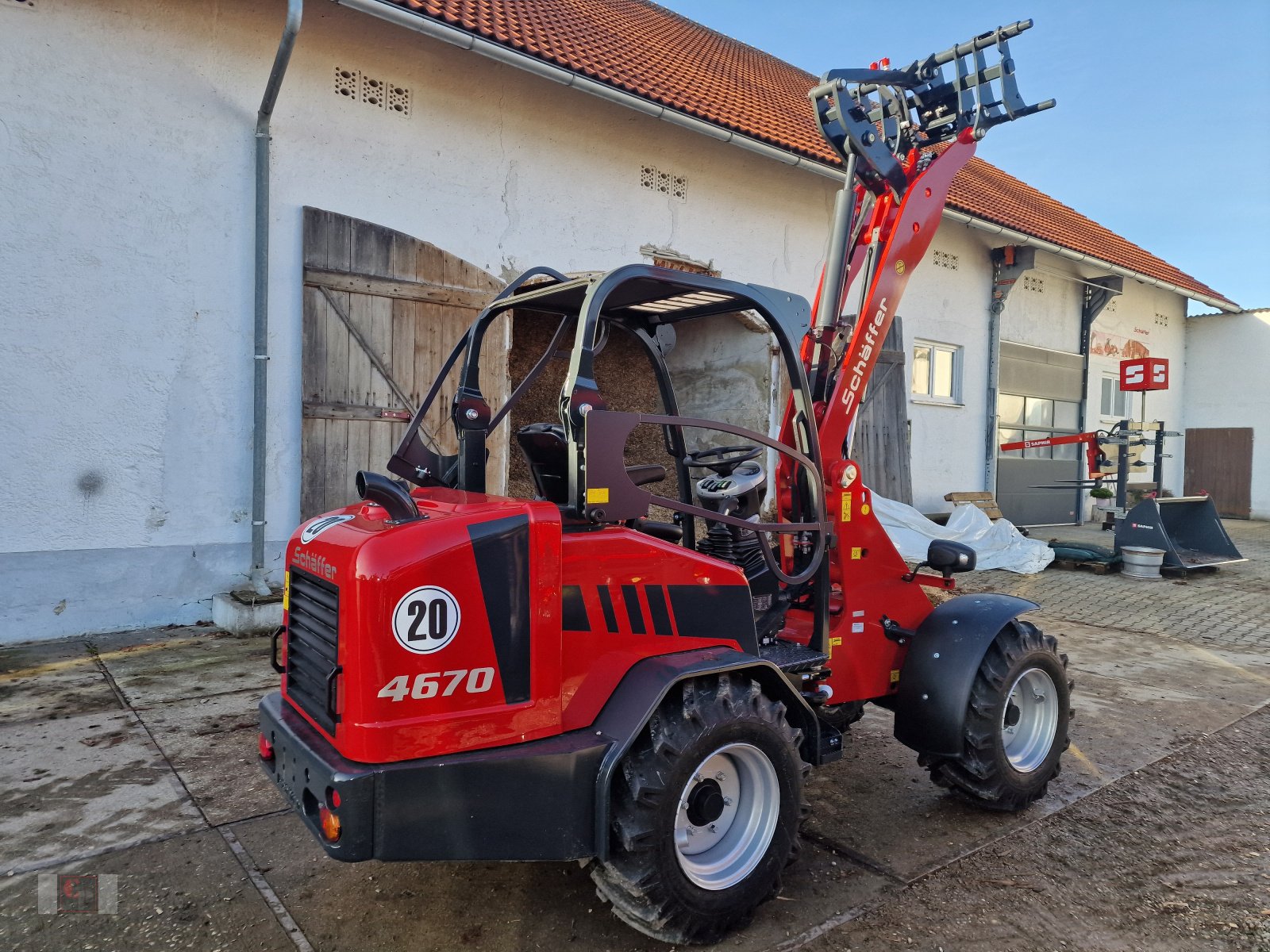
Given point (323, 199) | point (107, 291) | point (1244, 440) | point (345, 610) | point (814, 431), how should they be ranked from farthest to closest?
point (1244, 440) → point (323, 199) → point (107, 291) → point (814, 431) → point (345, 610)

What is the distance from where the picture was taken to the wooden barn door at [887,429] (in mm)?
10682

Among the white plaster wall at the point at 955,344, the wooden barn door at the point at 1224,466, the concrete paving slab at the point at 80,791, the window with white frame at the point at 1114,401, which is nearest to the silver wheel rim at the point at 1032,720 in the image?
the concrete paving slab at the point at 80,791

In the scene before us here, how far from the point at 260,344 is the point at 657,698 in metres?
4.83

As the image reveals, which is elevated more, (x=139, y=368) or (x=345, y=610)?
(x=139, y=368)

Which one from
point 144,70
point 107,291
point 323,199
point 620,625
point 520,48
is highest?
point 520,48

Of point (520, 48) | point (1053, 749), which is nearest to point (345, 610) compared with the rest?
point (1053, 749)

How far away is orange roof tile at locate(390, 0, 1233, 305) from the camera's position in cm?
725

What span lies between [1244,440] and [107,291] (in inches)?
789

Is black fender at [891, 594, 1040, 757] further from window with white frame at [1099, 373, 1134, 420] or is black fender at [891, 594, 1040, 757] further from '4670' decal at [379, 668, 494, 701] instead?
window with white frame at [1099, 373, 1134, 420]

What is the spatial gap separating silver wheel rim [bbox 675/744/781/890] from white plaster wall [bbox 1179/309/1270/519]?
19.3 meters

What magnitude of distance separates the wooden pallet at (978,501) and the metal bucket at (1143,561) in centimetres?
255

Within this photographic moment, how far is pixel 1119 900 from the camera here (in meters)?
2.76

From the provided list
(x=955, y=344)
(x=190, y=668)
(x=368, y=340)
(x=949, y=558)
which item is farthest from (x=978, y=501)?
(x=190, y=668)

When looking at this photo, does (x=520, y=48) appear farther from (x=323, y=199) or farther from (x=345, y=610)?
(x=345, y=610)
